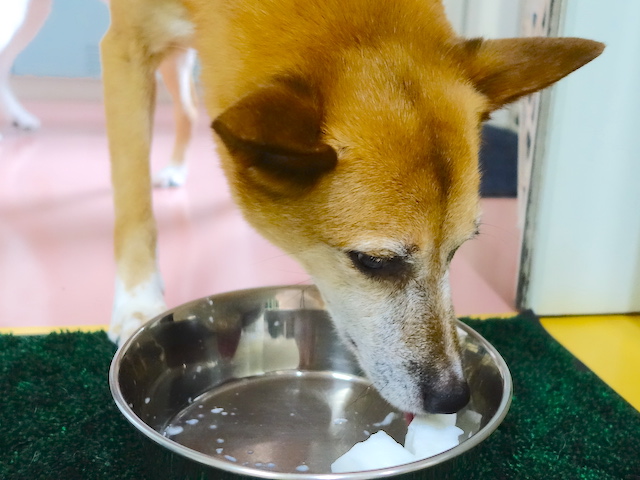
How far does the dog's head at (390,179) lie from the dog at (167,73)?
3.62ft

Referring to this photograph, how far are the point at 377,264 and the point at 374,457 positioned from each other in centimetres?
31

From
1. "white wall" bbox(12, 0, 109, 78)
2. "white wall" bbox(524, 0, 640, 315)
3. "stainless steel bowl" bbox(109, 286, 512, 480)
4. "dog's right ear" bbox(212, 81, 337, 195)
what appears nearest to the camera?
"dog's right ear" bbox(212, 81, 337, 195)

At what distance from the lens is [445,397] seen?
1.01m

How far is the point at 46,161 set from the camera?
10.0 ft

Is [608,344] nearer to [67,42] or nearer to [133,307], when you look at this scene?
[133,307]

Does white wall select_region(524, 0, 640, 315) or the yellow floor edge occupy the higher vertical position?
white wall select_region(524, 0, 640, 315)

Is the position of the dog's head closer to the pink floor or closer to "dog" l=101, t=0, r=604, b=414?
"dog" l=101, t=0, r=604, b=414

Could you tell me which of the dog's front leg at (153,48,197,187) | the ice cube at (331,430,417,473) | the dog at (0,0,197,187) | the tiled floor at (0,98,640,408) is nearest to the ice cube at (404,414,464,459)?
the ice cube at (331,430,417,473)

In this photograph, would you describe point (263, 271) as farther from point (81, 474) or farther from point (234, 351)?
point (81, 474)

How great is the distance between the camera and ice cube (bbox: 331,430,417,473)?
939 millimetres

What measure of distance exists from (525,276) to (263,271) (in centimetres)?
81

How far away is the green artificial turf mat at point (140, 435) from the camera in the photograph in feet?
3.30

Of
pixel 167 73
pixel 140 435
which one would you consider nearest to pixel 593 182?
pixel 140 435

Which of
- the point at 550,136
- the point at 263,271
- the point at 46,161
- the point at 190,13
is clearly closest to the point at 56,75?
the point at 46,161
